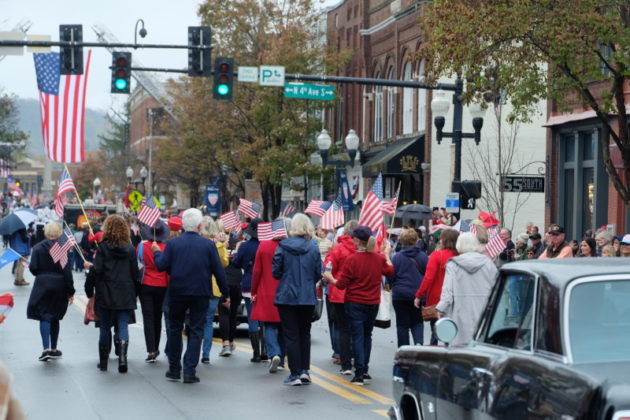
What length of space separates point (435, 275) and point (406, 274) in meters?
0.94

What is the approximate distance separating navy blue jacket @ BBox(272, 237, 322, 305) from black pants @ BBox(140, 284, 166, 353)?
2.28m

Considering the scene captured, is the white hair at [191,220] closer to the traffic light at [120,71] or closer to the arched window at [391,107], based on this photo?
the traffic light at [120,71]

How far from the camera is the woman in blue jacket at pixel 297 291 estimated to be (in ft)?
41.6

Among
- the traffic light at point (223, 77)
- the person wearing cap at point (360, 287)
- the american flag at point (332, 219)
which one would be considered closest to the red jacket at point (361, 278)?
the person wearing cap at point (360, 287)

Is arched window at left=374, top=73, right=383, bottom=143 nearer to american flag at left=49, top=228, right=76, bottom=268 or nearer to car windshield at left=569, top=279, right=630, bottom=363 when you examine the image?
american flag at left=49, top=228, right=76, bottom=268

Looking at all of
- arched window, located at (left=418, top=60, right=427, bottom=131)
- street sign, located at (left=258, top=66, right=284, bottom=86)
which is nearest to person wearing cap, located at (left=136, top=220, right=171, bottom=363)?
street sign, located at (left=258, top=66, right=284, bottom=86)

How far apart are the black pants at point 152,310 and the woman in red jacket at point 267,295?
156 cm

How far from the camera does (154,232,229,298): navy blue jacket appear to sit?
498 inches

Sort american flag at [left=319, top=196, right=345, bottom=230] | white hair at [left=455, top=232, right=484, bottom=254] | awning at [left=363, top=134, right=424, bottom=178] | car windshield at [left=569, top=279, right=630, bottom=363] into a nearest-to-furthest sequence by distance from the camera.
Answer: car windshield at [left=569, top=279, right=630, bottom=363] → white hair at [left=455, top=232, right=484, bottom=254] → american flag at [left=319, top=196, right=345, bottom=230] → awning at [left=363, top=134, right=424, bottom=178]

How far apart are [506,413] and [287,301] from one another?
23.5 ft

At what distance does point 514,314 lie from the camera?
249 inches

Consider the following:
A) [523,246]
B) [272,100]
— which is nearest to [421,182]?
[272,100]

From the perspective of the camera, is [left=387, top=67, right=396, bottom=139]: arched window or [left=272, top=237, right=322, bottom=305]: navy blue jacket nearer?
[left=272, top=237, right=322, bottom=305]: navy blue jacket

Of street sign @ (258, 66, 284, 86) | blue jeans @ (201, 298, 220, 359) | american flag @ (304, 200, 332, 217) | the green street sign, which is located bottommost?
blue jeans @ (201, 298, 220, 359)
